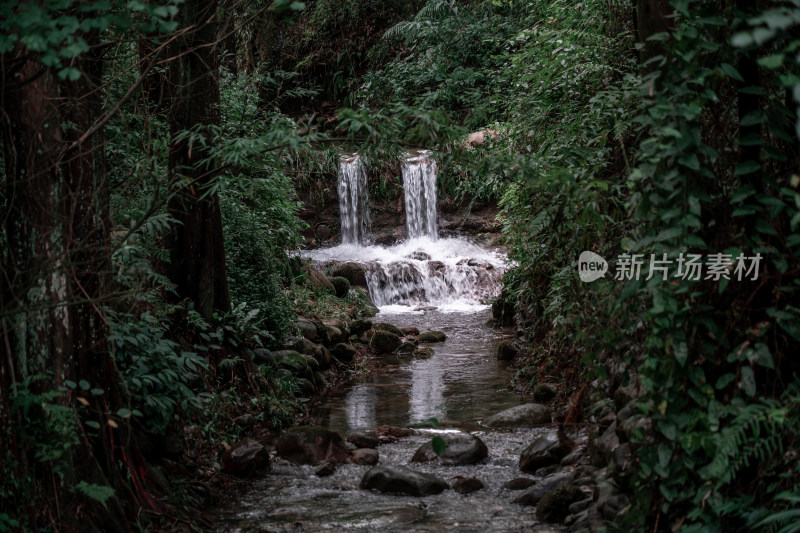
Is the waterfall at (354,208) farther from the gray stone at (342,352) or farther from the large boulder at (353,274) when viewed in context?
the gray stone at (342,352)

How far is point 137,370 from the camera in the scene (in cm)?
416

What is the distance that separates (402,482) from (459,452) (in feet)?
2.63

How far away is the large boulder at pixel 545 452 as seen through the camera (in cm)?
542

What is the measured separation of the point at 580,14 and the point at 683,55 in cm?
460

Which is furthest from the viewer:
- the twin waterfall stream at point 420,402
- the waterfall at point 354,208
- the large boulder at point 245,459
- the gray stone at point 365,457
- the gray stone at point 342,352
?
the waterfall at point 354,208

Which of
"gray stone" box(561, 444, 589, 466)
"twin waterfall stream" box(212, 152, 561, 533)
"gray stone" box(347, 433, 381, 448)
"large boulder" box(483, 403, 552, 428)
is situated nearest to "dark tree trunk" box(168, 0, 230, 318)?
"twin waterfall stream" box(212, 152, 561, 533)

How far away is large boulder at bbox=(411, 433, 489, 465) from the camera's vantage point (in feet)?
18.9

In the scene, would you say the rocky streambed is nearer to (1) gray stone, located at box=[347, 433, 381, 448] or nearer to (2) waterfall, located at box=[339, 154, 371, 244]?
(1) gray stone, located at box=[347, 433, 381, 448]

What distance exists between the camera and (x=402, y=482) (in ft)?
Answer: 16.9

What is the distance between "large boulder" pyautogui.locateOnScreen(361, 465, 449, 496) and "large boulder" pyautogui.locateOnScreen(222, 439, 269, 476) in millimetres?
832

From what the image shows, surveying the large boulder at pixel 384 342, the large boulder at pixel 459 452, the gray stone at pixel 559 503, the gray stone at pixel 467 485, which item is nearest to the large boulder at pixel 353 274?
the large boulder at pixel 384 342

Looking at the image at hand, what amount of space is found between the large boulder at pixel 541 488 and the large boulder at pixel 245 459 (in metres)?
1.98

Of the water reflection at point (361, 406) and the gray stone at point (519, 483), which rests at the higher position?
the gray stone at point (519, 483)

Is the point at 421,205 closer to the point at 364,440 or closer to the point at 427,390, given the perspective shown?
the point at 427,390
